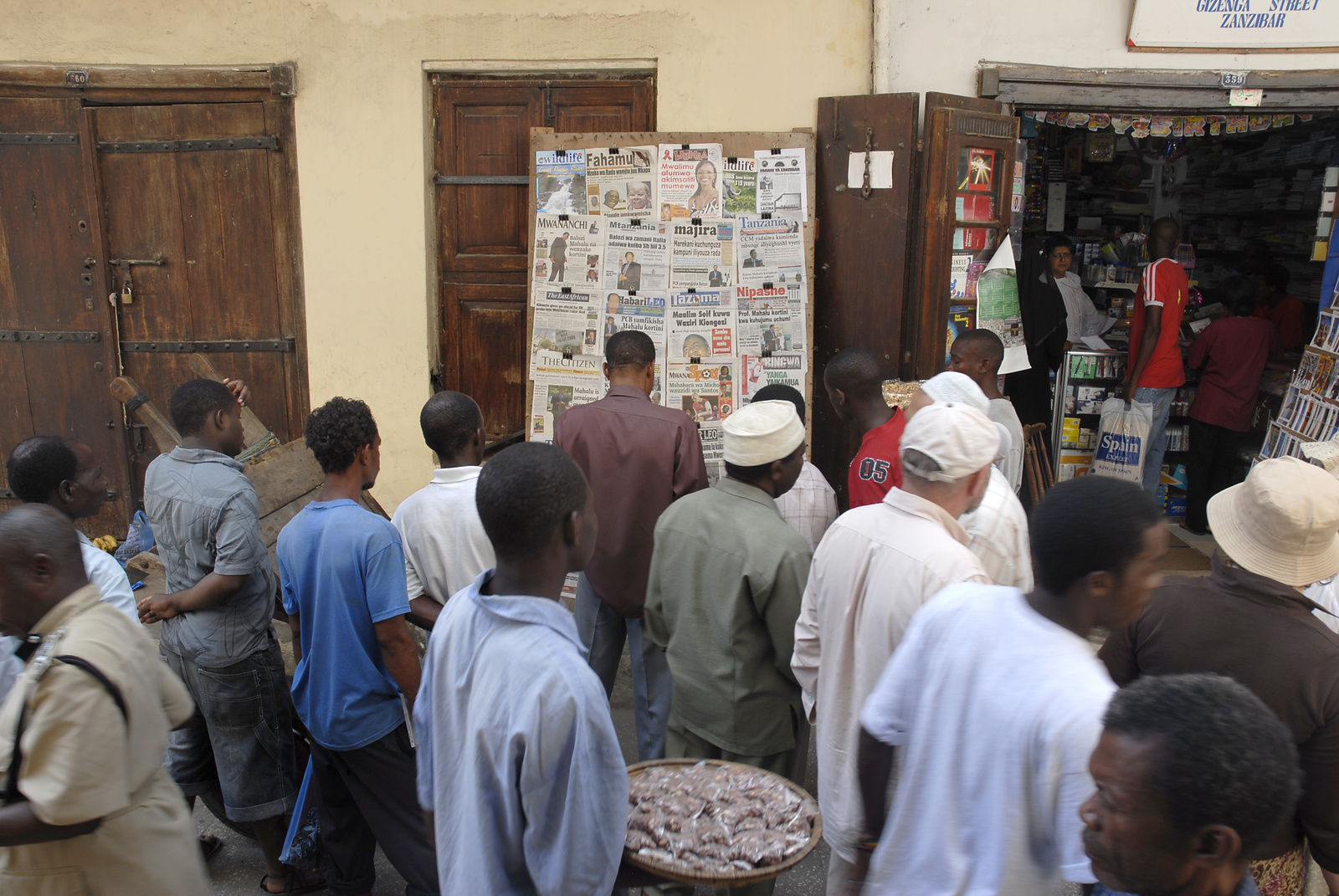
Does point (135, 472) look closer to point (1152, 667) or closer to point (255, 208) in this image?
point (255, 208)

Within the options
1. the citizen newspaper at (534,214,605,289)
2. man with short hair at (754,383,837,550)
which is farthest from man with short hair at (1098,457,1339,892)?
the citizen newspaper at (534,214,605,289)

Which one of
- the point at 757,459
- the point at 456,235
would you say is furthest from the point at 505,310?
the point at 757,459

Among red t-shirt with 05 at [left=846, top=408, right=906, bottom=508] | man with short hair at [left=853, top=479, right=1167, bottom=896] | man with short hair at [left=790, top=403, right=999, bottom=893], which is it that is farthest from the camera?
red t-shirt with 05 at [left=846, top=408, right=906, bottom=508]

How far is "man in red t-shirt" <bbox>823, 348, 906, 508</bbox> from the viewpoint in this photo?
324 centimetres

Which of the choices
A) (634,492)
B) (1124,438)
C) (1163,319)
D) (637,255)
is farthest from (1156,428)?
(634,492)

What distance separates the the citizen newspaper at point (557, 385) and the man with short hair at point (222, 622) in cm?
221

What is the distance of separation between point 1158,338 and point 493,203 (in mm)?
4874

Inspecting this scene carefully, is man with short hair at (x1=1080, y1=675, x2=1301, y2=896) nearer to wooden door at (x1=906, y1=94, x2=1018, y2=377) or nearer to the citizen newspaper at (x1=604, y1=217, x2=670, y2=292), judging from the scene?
wooden door at (x1=906, y1=94, x2=1018, y2=377)

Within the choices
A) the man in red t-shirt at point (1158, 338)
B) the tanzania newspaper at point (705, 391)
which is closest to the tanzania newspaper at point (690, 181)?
the tanzania newspaper at point (705, 391)

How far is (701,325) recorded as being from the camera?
522cm

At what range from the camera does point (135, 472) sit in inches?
230

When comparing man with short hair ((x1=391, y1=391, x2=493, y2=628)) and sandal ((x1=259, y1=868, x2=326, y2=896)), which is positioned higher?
man with short hair ((x1=391, y1=391, x2=493, y2=628))

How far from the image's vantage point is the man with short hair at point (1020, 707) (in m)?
1.49

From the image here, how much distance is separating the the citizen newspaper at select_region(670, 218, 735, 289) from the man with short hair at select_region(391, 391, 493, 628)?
8.01ft
